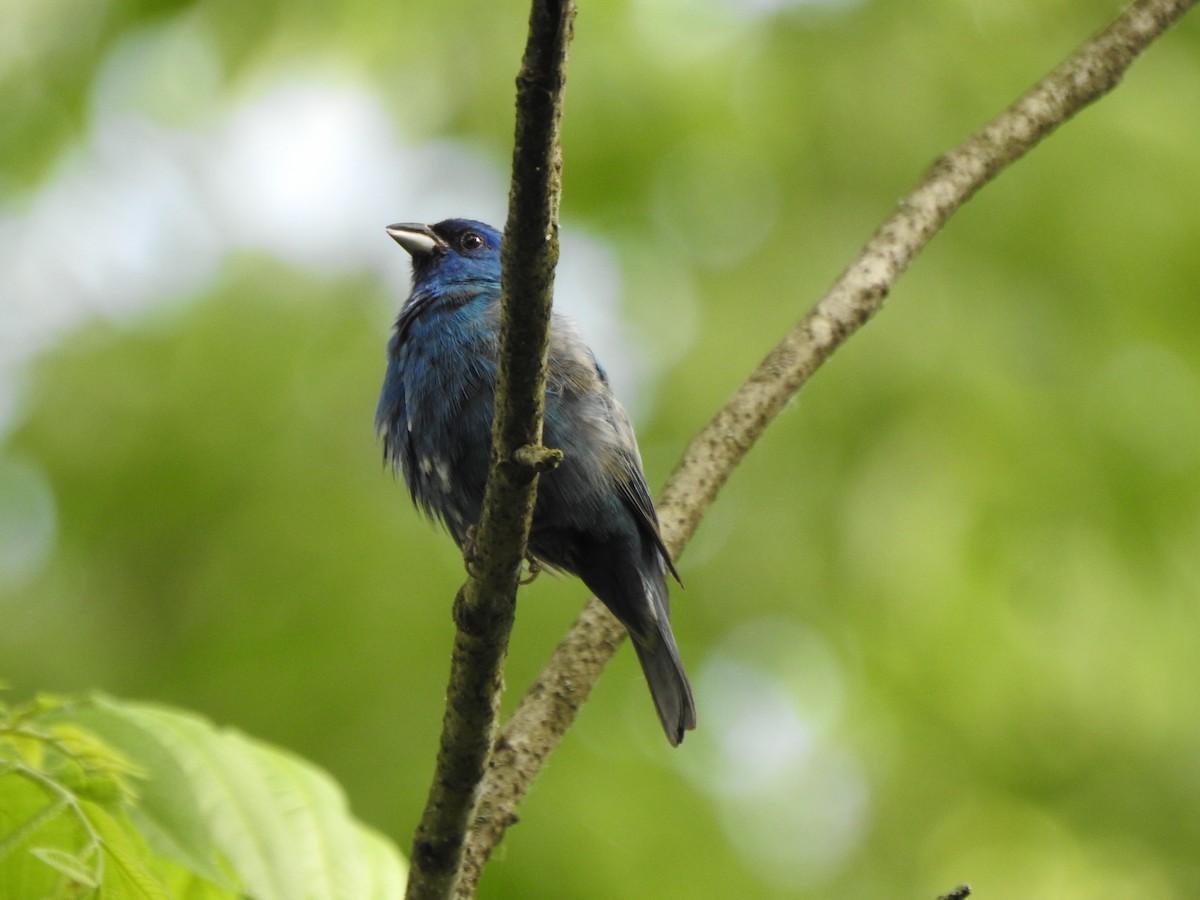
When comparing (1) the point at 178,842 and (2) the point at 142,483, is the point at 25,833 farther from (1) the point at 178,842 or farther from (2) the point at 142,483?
(2) the point at 142,483

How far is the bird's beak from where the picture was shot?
5129 millimetres

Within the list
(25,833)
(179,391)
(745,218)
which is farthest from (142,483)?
(25,833)

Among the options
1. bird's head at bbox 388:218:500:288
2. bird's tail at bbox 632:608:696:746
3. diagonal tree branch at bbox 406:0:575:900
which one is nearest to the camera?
diagonal tree branch at bbox 406:0:575:900

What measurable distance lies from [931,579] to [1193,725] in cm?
127

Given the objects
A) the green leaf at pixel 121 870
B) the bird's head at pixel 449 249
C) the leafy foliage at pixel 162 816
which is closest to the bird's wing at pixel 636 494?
the bird's head at pixel 449 249

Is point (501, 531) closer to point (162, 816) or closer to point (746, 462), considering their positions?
point (162, 816)

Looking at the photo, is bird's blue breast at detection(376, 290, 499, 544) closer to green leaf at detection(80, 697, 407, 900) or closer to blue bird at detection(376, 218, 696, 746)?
blue bird at detection(376, 218, 696, 746)

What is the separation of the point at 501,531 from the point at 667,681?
5.59 ft

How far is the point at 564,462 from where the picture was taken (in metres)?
4.05

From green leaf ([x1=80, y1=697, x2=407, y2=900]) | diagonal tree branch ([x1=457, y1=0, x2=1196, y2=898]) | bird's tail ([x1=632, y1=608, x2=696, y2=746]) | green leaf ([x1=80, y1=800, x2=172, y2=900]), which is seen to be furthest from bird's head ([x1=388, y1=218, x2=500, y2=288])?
green leaf ([x1=80, y1=800, x2=172, y2=900])

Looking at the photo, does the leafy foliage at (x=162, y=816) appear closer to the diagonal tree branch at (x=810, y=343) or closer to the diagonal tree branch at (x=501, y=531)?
the diagonal tree branch at (x=501, y=531)

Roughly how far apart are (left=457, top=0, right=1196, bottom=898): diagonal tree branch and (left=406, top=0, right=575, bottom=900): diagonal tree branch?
2.14 feet

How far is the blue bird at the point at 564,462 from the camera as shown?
158 inches

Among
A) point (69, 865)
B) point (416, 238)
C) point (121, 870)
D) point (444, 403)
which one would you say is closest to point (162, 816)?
point (121, 870)
